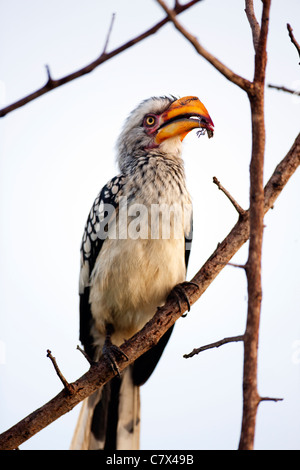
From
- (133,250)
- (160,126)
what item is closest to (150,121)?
(160,126)

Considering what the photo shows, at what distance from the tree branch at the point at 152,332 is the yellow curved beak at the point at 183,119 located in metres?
0.88

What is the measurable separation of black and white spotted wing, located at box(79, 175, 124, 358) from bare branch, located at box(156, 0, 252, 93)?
6.19 feet

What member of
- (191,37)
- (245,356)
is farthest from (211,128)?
(245,356)

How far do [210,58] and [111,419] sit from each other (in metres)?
2.96

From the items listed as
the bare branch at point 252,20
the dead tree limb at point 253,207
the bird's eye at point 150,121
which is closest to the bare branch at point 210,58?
the dead tree limb at point 253,207

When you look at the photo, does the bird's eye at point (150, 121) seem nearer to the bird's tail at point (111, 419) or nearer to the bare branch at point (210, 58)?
the bird's tail at point (111, 419)

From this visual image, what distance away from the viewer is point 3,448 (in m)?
2.50

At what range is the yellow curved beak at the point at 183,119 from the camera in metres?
3.46

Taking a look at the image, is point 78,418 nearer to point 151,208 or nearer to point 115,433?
point 115,433

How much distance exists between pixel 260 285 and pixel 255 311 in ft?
0.31

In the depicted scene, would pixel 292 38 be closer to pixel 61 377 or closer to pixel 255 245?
pixel 255 245

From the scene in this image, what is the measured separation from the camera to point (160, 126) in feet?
12.6

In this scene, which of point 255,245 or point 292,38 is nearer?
point 255,245

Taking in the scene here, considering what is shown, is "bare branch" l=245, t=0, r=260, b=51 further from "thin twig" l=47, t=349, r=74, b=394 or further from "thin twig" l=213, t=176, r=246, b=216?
"thin twig" l=47, t=349, r=74, b=394
